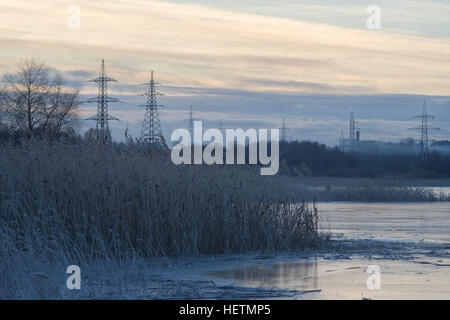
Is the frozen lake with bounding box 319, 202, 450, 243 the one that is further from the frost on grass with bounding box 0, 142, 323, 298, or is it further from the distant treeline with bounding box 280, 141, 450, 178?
the distant treeline with bounding box 280, 141, 450, 178

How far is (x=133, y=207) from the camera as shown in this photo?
1453 cm

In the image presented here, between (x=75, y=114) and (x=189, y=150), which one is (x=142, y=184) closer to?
(x=189, y=150)

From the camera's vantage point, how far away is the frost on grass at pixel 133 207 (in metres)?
13.8

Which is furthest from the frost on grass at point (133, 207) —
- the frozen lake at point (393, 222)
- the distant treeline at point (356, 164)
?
the distant treeline at point (356, 164)

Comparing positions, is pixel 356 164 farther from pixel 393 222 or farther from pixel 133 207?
pixel 133 207

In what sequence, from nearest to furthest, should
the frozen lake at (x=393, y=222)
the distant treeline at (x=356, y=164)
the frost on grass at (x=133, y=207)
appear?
the frost on grass at (x=133, y=207)
the frozen lake at (x=393, y=222)
the distant treeline at (x=356, y=164)

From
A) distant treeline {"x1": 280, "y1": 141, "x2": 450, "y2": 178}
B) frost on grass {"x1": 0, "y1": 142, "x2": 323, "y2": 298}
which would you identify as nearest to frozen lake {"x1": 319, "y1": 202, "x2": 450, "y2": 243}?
frost on grass {"x1": 0, "y1": 142, "x2": 323, "y2": 298}

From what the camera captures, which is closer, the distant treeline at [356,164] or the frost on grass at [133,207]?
the frost on grass at [133,207]

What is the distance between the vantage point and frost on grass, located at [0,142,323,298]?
13.8m

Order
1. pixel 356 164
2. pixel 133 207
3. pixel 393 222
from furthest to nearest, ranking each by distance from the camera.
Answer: pixel 356 164
pixel 393 222
pixel 133 207

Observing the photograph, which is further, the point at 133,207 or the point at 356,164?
the point at 356,164

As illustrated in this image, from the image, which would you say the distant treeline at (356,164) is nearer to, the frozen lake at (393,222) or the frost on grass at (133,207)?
the frozen lake at (393,222)

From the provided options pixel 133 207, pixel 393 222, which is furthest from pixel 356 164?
pixel 133 207
